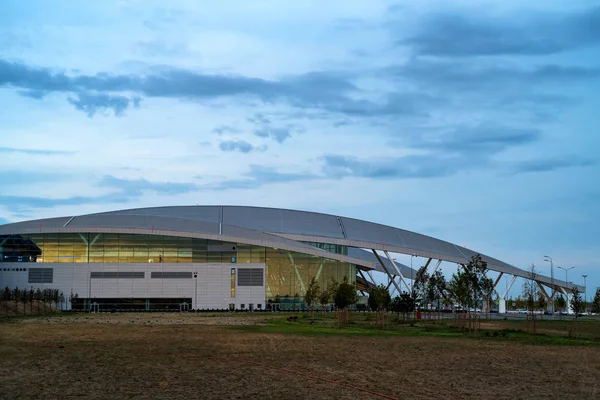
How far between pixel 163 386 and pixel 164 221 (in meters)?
87.4

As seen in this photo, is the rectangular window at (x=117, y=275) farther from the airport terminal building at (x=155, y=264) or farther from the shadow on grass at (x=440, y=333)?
the shadow on grass at (x=440, y=333)

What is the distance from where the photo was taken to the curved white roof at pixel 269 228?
102438 mm

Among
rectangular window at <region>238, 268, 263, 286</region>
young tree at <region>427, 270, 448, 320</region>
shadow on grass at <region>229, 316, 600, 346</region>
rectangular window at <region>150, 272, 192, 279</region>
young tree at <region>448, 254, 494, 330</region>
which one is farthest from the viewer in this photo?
rectangular window at <region>238, 268, 263, 286</region>

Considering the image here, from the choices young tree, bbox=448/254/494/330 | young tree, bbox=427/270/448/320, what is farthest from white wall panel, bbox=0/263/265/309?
young tree, bbox=448/254/494/330

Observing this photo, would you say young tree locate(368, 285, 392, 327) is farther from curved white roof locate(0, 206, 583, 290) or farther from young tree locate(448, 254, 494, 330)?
curved white roof locate(0, 206, 583, 290)

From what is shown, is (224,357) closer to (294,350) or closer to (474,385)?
(294,350)

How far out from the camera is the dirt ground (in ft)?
61.3

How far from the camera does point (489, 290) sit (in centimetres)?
6288

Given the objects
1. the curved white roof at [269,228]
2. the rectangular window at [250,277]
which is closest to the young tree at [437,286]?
the curved white roof at [269,228]

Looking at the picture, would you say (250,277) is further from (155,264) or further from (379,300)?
(379,300)

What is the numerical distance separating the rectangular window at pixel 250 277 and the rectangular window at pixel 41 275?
27.2 m

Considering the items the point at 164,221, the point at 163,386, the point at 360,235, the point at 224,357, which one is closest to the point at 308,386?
the point at 163,386

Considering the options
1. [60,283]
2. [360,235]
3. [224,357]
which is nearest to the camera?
[224,357]

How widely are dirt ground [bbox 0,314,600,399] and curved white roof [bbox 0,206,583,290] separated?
6582cm
